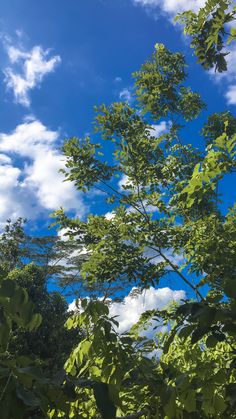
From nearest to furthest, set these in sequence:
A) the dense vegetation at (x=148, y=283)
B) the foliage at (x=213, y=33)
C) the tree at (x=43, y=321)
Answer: the dense vegetation at (x=148, y=283) → the foliage at (x=213, y=33) → the tree at (x=43, y=321)

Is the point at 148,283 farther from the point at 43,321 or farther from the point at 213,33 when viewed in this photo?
the point at 43,321

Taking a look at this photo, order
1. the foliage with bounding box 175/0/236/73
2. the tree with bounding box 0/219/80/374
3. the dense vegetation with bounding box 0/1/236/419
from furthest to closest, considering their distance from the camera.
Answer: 1. the tree with bounding box 0/219/80/374
2. the foliage with bounding box 175/0/236/73
3. the dense vegetation with bounding box 0/1/236/419

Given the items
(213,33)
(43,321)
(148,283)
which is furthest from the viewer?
(43,321)

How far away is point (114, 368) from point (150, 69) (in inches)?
305

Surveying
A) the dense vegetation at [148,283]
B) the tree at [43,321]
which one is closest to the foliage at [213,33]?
the dense vegetation at [148,283]

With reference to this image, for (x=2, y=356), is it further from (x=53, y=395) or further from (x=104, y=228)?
(x=104, y=228)

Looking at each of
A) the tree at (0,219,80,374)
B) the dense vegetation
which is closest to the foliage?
the dense vegetation

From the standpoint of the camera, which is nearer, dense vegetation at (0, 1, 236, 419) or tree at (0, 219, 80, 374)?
dense vegetation at (0, 1, 236, 419)

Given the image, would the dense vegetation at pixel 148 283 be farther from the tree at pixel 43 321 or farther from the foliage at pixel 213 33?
the tree at pixel 43 321

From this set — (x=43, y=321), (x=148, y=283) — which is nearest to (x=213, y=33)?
(x=148, y=283)

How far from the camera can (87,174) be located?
23.3 feet

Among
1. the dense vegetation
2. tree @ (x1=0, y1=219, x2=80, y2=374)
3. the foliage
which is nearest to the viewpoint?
the dense vegetation

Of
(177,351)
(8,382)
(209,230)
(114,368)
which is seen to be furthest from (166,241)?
(8,382)

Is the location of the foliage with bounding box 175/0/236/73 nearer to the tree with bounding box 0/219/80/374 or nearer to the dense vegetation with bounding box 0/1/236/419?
the dense vegetation with bounding box 0/1/236/419
